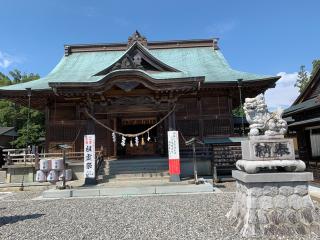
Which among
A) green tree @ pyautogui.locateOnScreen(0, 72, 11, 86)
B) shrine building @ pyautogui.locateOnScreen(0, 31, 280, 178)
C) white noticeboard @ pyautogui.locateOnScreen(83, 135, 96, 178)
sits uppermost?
green tree @ pyautogui.locateOnScreen(0, 72, 11, 86)

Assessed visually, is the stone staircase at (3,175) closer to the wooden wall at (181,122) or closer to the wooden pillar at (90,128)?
the wooden wall at (181,122)

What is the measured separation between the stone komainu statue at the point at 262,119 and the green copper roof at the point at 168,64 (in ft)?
29.8

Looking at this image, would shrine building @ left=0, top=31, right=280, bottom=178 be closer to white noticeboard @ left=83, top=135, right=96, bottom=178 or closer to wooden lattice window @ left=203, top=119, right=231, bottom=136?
wooden lattice window @ left=203, top=119, right=231, bottom=136

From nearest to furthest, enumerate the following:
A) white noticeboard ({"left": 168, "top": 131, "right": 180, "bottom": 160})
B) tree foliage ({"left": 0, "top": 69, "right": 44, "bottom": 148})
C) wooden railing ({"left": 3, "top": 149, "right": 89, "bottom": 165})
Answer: white noticeboard ({"left": 168, "top": 131, "right": 180, "bottom": 160})
wooden railing ({"left": 3, "top": 149, "right": 89, "bottom": 165})
tree foliage ({"left": 0, "top": 69, "right": 44, "bottom": 148})

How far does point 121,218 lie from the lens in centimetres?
686

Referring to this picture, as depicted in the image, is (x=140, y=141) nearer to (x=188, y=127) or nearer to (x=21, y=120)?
(x=188, y=127)

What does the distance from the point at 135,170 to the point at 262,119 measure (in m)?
9.36

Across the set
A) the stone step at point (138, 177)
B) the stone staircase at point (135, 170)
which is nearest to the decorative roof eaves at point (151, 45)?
the stone staircase at point (135, 170)

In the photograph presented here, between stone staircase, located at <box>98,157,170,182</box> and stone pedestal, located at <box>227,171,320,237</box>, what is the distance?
8.19 metres

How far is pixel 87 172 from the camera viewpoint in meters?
12.0

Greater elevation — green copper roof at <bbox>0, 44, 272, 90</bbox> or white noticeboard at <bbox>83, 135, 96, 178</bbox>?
green copper roof at <bbox>0, 44, 272, 90</bbox>

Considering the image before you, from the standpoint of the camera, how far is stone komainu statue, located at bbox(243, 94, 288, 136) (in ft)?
18.5

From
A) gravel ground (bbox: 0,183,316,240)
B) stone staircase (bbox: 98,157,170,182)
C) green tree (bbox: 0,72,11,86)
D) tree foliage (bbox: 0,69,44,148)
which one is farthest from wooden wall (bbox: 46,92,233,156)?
green tree (bbox: 0,72,11,86)

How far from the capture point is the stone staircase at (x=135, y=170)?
13419 mm
